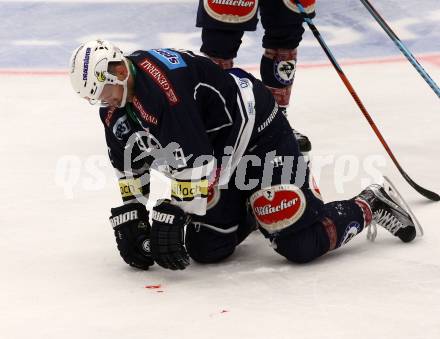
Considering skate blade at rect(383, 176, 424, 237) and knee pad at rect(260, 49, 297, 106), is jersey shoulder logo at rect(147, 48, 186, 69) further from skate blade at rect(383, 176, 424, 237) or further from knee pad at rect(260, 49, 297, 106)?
knee pad at rect(260, 49, 297, 106)

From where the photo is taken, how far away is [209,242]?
10.8ft

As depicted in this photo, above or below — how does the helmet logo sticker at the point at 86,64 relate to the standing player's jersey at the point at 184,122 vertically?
above

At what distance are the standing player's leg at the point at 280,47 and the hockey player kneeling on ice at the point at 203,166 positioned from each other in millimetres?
965

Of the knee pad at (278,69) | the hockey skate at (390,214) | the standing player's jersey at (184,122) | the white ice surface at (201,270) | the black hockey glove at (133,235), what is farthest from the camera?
the knee pad at (278,69)

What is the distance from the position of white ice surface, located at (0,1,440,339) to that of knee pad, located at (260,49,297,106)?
43cm

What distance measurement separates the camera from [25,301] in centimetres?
298

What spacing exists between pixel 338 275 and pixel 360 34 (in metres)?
4.04

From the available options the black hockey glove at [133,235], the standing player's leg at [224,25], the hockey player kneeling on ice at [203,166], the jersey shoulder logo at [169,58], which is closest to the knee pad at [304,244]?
the hockey player kneeling on ice at [203,166]

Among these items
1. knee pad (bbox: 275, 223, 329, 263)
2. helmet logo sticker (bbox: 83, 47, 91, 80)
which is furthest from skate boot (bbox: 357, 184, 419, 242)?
helmet logo sticker (bbox: 83, 47, 91, 80)

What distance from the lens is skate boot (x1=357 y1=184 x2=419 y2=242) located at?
3.42 m

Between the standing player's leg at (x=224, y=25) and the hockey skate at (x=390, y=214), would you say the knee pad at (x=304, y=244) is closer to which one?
the hockey skate at (x=390, y=214)

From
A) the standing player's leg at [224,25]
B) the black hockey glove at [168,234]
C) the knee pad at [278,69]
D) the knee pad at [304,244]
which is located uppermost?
the standing player's leg at [224,25]

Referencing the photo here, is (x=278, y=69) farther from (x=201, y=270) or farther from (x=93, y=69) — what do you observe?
(x=93, y=69)

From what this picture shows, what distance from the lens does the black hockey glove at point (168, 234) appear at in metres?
3.02
